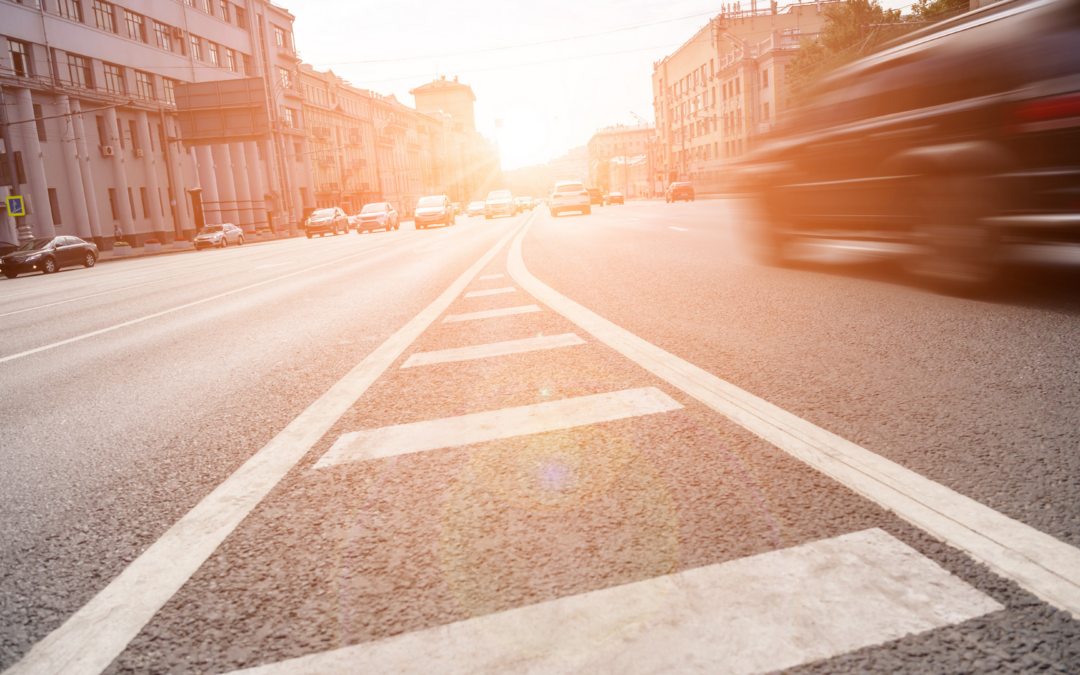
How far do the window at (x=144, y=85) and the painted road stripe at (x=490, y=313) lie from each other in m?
51.0

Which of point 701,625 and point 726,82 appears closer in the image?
point 701,625

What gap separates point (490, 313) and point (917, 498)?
5.10 metres

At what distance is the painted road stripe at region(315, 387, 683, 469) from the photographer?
10.7 feet

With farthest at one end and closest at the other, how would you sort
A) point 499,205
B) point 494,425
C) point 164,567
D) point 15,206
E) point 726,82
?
point 726,82
point 499,205
point 15,206
point 494,425
point 164,567

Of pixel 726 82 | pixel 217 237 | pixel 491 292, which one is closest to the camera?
pixel 491 292

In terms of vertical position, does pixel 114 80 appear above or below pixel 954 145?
above

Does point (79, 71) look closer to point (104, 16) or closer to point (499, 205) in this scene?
point (104, 16)

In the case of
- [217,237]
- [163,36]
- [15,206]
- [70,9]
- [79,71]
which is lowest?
[217,237]

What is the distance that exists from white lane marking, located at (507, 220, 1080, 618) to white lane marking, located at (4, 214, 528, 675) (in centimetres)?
187

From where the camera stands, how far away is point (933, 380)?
3791 millimetres

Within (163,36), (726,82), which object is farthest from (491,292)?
(726,82)

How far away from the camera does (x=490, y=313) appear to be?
714cm

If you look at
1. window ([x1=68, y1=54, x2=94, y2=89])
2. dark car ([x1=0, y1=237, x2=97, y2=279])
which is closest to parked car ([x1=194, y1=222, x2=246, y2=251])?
window ([x1=68, y1=54, x2=94, y2=89])

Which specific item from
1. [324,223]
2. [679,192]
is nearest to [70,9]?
[324,223]
